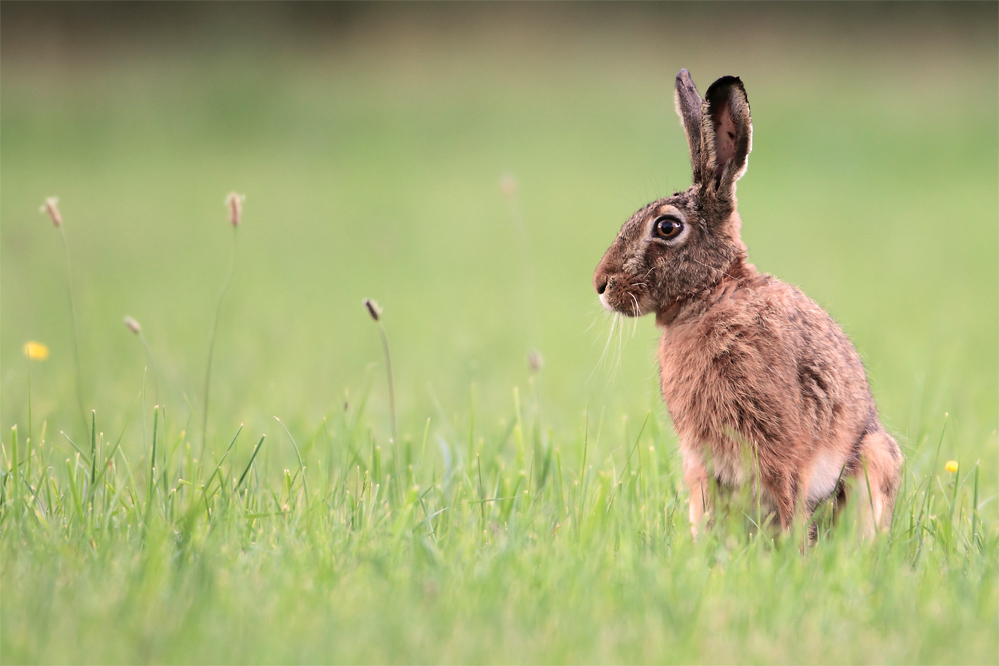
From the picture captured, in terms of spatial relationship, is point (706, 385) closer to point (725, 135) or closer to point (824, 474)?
point (824, 474)

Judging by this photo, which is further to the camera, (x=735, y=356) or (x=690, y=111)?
(x=690, y=111)

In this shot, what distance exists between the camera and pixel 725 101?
3.37 m

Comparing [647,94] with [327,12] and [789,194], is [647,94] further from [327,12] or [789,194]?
[327,12]

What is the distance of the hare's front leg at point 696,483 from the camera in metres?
3.39

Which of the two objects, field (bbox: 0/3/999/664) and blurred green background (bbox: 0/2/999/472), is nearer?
field (bbox: 0/3/999/664)

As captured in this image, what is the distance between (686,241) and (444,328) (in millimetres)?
4614

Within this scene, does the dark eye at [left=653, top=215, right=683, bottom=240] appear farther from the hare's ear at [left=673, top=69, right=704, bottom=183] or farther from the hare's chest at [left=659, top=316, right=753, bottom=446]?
the hare's chest at [left=659, top=316, right=753, bottom=446]

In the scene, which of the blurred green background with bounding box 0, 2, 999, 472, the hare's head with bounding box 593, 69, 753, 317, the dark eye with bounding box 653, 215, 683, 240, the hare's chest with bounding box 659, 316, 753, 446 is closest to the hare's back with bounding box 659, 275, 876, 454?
the hare's chest with bounding box 659, 316, 753, 446

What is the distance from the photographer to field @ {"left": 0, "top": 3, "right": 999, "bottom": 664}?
252 centimetres

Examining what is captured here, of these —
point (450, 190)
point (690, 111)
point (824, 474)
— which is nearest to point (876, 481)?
point (824, 474)

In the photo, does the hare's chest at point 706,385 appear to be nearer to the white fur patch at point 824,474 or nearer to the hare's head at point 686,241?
the hare's head at point 686,241

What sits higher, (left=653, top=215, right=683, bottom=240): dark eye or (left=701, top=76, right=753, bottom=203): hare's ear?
(left=701, top=76, right=753, bottom=203): hare's ear

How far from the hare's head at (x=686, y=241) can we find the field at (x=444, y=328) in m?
0.25

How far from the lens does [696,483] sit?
3.45 meters
